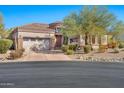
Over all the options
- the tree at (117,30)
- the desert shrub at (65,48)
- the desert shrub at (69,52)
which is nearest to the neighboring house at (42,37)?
the desert shrub at (65,48)

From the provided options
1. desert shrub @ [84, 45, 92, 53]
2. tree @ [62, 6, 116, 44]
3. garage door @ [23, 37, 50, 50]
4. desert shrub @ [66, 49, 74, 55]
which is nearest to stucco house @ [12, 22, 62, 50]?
garage door @ [23, 37, 50, 50]

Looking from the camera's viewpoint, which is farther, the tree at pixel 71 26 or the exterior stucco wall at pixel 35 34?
the tree at pixel 71 26

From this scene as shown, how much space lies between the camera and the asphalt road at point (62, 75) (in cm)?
1136

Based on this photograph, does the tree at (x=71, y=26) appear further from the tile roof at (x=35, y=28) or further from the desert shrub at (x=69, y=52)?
the tile roof at (x=35, y=28)

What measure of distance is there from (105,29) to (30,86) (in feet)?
19.1

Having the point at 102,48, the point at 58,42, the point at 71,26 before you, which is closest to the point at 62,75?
the point at 58,42

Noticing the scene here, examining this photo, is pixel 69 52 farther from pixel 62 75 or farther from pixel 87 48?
pixel 62 75

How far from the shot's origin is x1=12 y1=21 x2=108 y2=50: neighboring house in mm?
13789

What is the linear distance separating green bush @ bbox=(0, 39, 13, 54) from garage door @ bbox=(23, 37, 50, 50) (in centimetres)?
72

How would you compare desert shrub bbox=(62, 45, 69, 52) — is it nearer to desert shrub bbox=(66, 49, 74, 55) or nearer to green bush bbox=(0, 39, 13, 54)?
desert shrub bbox=(66, 49, 74, 55)

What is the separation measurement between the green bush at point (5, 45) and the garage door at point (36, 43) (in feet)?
2.36

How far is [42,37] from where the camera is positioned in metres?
14.5

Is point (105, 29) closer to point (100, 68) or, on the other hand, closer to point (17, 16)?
point (100, 68)

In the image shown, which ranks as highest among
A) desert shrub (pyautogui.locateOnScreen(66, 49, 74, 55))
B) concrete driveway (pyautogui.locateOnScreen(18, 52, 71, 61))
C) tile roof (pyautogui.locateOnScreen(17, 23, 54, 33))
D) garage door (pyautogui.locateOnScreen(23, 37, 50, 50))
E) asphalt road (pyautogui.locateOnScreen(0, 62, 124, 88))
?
tile roof (pyautogui.locateOnScreen(17, 23, 54, 33))
